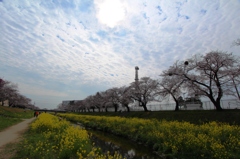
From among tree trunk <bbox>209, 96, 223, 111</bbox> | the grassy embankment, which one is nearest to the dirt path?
the grassy embankment

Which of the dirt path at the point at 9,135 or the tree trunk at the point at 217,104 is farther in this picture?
the tree trunk at the point at 217,104

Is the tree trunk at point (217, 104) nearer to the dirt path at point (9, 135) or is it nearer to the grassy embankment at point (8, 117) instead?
the dirt path at point (9, 135)

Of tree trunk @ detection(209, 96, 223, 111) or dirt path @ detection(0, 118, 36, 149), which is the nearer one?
dirt path @ detection(0, 118, 36, 149)

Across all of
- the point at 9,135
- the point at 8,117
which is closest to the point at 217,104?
the point at 9,135

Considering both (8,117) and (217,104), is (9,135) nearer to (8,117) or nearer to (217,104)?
(8,117)

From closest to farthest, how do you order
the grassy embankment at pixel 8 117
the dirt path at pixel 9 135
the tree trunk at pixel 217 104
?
the dirt path at pixel 9 135 → the grassy embankment at pixel 8 117 → the tree trunk at pixel 217 104

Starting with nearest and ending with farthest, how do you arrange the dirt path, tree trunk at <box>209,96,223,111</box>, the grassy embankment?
1. the dirt path
2. the grassy embankment
3. tree trunk at <box>209,96,223,111</box>

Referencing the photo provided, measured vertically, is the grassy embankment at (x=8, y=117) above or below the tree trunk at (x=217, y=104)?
below

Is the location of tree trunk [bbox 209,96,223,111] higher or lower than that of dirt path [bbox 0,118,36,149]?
higher

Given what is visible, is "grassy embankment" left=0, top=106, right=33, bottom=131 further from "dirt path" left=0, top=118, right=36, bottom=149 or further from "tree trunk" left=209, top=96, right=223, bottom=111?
"tree trunk" left=209, top=96, right=223, bottom=111

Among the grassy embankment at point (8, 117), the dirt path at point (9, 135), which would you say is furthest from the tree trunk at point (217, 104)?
the grassy embankment at point (8, 117)

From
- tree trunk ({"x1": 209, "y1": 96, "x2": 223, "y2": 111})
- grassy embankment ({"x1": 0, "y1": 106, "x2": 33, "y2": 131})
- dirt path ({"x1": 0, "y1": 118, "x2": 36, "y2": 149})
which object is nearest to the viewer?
dirt path ({"x1": 0, "y1": 118, "x2": 36, "y2": 149})

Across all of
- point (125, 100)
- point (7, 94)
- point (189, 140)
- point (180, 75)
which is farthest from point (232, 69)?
point (7, 94)

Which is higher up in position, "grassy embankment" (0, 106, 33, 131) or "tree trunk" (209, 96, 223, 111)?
"tree trunk" (209, 96, 223, 111)
